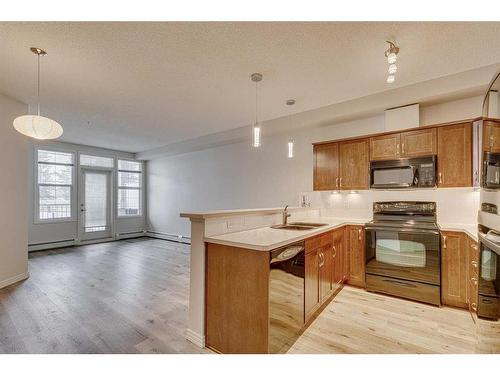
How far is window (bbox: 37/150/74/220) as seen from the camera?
5.86 meters

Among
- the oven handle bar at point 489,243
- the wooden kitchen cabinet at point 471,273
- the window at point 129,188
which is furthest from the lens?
the window at point 129,188

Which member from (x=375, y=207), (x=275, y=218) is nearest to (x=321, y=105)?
(x=375, y=207)

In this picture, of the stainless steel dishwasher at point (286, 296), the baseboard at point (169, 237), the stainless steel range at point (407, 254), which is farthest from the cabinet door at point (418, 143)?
the baseboard at point (169, 237)

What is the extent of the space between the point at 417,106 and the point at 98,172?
7.74 meters

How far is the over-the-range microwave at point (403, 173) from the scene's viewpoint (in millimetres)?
2994

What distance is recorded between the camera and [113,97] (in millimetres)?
3455

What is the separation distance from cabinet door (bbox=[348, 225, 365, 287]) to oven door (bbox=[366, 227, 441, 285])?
11 cm

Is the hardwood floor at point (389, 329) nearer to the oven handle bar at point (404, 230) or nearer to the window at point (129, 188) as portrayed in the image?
the oven handle bar at point (404, 230)

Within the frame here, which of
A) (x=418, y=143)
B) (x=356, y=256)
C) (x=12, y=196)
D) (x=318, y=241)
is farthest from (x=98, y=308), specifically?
(x=418, y=143)

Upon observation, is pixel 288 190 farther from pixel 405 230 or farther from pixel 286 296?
pixel 286 296

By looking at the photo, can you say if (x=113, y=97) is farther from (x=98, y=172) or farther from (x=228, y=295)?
(x=98, y=172)

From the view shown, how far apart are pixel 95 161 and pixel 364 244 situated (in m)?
7.25

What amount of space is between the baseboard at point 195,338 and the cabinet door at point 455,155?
3.21 metres

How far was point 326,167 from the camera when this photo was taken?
3.83 m
